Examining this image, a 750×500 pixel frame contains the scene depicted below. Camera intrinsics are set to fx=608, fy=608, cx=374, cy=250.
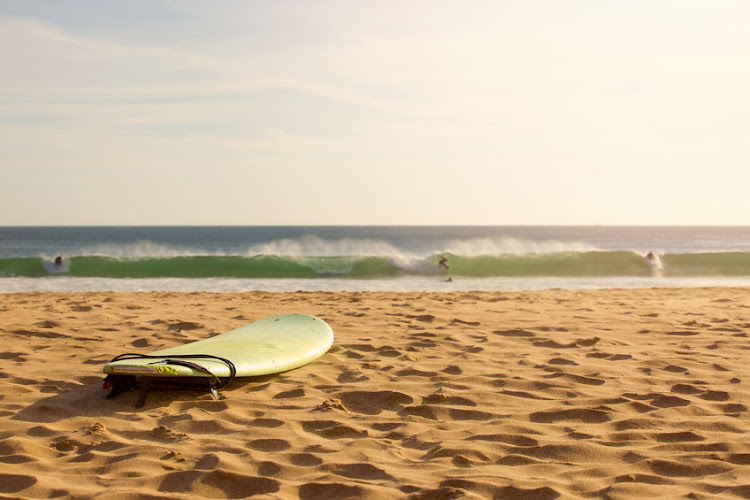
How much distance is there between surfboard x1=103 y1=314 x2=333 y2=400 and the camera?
3326 mm

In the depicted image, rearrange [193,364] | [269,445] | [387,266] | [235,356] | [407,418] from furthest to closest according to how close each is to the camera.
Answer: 1. [387,266]
2. [235,356]
3. [193,364]
4. [407,418]
5. [269,445]

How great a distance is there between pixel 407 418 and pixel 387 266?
46.6 ft

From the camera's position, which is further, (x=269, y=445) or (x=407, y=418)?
(x=407, y=418)

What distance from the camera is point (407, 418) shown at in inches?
122

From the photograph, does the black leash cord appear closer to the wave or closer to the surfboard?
the surfboard

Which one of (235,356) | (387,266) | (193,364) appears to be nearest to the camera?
(193,364)

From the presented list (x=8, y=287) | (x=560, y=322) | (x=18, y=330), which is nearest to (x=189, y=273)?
(x=8, y=287)

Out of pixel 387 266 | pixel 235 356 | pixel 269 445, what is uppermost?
pixel 387 266

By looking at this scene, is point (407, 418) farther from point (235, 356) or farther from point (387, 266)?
point (387, 266)

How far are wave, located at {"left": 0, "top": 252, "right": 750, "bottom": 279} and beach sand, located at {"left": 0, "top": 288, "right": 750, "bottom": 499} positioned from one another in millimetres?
10130

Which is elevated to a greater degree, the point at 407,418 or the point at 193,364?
the point at 193,364

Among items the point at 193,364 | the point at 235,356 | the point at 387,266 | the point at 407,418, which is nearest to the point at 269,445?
the point at 407,418

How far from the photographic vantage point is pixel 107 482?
2.28 m

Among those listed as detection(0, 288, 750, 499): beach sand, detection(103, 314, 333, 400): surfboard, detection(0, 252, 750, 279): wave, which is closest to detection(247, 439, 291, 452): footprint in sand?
detection(0, 288, 750, 499): beach sand
